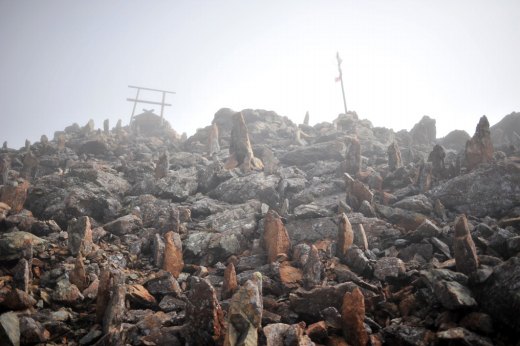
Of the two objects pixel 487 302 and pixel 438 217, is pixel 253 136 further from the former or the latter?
pixel 487 302

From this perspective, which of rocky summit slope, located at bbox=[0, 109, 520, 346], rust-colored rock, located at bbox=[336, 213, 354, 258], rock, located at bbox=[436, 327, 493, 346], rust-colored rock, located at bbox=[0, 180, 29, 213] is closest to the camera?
rock, located at bbox=[436, 327, 493, 346]

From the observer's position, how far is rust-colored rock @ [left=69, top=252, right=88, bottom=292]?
930 cm

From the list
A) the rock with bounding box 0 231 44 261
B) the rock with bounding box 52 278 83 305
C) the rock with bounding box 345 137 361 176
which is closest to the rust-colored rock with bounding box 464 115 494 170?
the rock with bounding box 345 137 361 176

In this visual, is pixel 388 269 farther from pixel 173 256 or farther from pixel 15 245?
pixel 15 245

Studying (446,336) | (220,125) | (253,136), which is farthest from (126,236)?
(220,125)

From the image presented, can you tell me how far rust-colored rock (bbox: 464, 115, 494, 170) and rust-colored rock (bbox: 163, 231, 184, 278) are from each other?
53.4 feet

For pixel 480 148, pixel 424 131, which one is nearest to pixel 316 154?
pixel 480 148

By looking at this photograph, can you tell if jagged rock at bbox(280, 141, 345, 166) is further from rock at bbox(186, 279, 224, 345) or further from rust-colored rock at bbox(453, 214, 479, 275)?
rock at bbox(186, 279, 224, 345)

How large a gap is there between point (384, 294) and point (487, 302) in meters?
2.39

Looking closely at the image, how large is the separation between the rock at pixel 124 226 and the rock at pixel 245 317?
9192 mm

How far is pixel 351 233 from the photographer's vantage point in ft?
36.8

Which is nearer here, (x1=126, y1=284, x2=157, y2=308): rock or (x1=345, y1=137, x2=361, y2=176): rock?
(x1=126, y1=284, x2=157, y2=308): rock

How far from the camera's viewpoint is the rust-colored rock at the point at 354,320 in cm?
Answer: 652

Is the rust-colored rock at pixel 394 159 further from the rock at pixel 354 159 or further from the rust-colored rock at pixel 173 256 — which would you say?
the rust-colored rock at pixel 173 256
